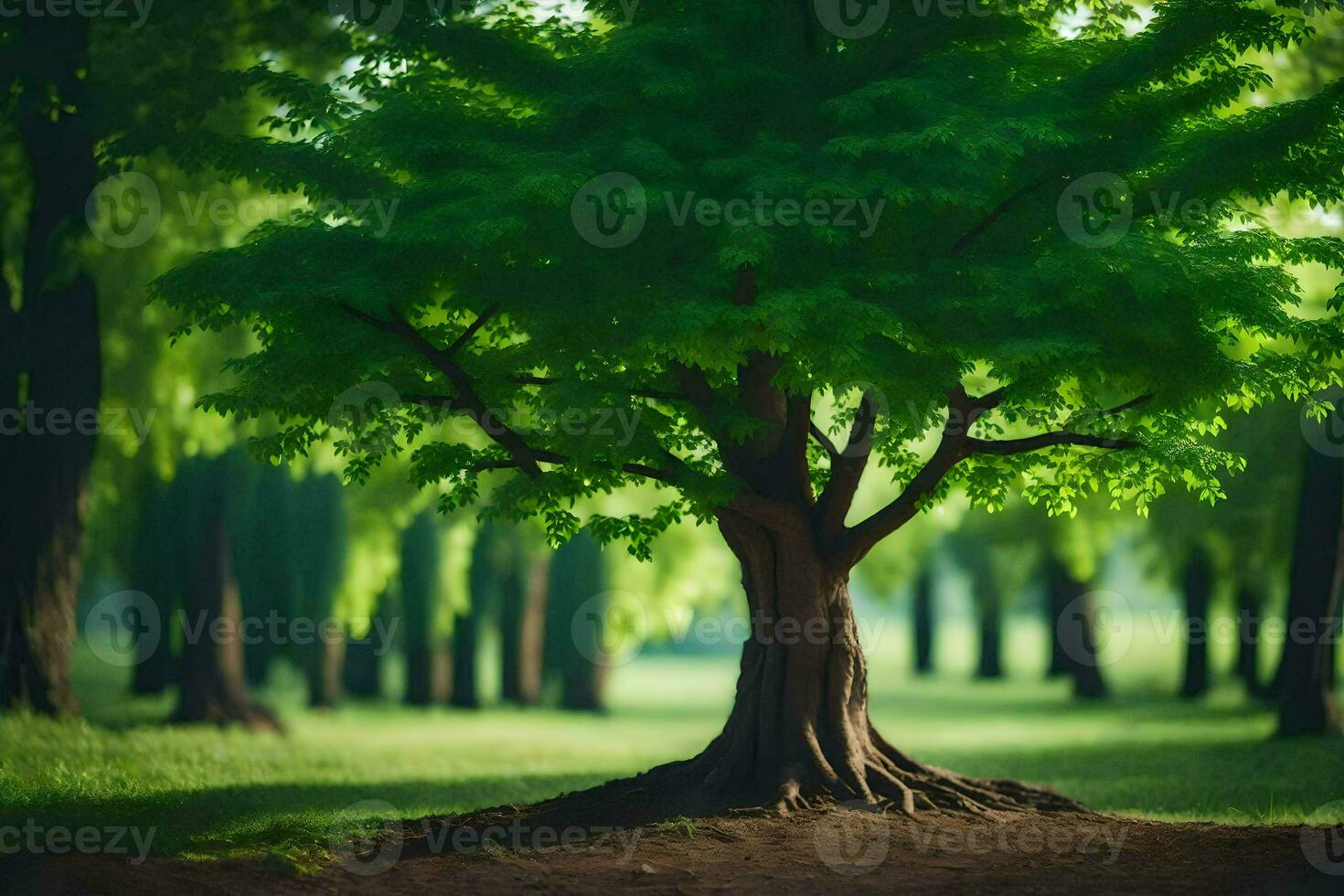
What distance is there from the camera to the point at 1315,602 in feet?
67.5

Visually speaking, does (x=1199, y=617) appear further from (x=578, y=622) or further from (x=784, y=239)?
(x=784, y=239)

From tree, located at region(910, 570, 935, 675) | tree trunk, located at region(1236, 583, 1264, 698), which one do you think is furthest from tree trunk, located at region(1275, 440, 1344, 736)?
tree, located at region(910, 570, 935, 675)

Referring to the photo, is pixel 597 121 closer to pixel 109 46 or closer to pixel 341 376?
pixel 341 376

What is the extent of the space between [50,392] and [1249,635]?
26056mm

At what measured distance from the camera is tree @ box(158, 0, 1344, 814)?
10.8m

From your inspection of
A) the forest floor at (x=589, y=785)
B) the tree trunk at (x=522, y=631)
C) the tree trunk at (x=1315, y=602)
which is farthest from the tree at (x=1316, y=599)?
the tree trunk at (x=522, y=631)

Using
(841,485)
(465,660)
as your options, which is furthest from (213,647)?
(841,485)

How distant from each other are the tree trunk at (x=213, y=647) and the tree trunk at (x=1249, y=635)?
21799 mm

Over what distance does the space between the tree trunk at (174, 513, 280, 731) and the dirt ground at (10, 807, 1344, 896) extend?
11.6m

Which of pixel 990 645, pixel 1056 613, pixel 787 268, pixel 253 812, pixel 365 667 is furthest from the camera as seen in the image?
pixel 990 645

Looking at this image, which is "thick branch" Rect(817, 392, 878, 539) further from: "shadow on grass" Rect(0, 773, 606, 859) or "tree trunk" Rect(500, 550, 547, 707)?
"tree trunk" Rect(500, 550, 547, 707)

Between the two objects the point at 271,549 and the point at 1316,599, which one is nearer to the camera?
the point at 1316,599

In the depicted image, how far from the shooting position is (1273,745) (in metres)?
20.5

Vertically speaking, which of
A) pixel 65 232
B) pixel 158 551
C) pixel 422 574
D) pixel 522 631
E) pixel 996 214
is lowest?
pixel 522 631
